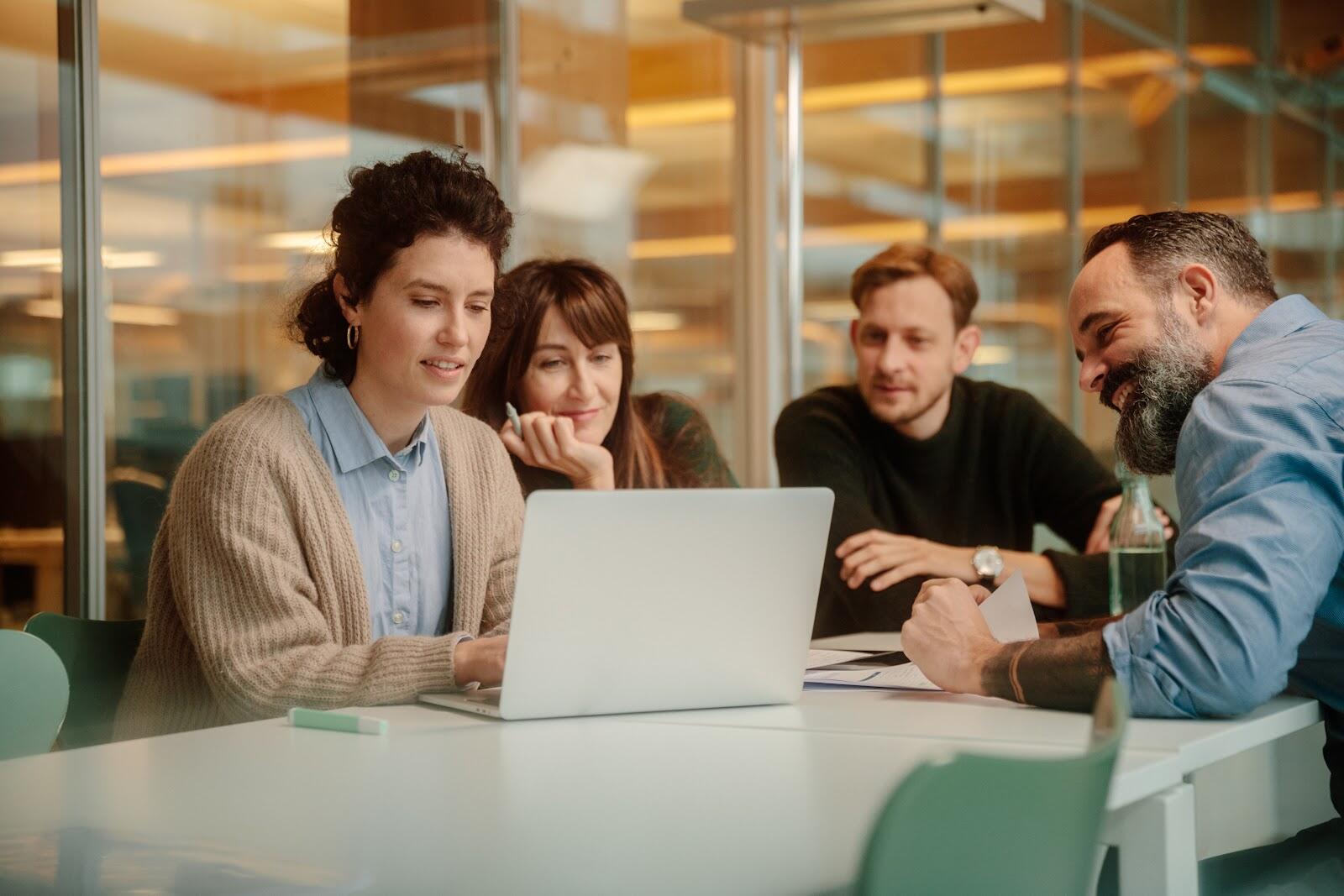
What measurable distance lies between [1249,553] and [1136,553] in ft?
4.29

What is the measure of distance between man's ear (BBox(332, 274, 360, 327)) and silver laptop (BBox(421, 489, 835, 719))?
0.79 meters

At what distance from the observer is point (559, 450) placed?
3.00m

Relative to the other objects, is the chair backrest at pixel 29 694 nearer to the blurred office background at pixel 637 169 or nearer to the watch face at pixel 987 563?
the blurred office background at pixel 637 169

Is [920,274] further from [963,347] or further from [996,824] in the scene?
[996,824]

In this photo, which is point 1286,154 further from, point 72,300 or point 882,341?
point 72,300

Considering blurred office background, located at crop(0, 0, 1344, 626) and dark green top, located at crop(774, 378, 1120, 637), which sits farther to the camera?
dark green top, located at crop(774, 378, 1120, 637)

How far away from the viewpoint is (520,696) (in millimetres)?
1708

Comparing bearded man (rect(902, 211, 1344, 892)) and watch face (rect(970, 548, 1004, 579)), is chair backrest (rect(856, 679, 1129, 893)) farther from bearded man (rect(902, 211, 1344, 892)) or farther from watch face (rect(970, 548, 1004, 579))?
watch face (rect(970, 548, 1004, 579))

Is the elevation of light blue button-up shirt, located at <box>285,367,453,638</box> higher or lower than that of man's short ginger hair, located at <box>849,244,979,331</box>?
lower

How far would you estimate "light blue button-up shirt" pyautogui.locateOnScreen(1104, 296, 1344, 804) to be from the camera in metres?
1.59

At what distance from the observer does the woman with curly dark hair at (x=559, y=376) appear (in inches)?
119

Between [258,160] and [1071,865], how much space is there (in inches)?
115

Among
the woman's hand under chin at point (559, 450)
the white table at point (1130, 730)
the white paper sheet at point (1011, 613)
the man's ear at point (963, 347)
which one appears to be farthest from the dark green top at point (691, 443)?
the white table at point (1130, 730)

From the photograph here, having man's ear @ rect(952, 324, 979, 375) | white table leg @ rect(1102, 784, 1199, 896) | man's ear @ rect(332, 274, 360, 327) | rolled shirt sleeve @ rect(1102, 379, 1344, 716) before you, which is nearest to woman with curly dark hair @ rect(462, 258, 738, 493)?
man's ear @ rect(332, 274, 360, 327)
